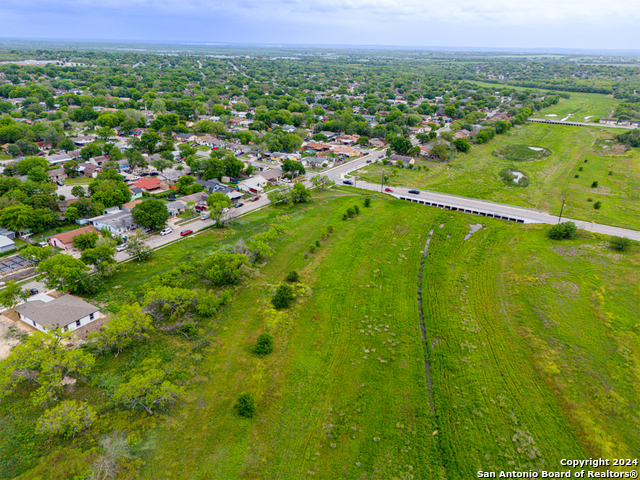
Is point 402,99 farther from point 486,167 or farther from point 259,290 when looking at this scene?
point 259,290

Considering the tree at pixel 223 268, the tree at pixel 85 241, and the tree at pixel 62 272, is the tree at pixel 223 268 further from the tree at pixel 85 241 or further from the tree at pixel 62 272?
the tree at pixel 85 241

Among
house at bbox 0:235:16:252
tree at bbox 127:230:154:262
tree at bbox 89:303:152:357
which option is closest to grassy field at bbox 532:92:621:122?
tree at bbox 127:230:154:262

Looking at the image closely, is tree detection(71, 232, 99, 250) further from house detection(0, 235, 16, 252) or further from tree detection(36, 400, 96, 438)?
tree detection(36, 400, 96, 438)

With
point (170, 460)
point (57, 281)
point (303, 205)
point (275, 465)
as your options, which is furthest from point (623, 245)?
point (57, 281)

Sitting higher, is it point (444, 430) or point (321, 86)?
point (321, 86)

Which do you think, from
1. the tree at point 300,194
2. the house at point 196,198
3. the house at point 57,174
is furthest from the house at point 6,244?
the tree at point 300,194

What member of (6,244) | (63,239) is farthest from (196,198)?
(6,244)
